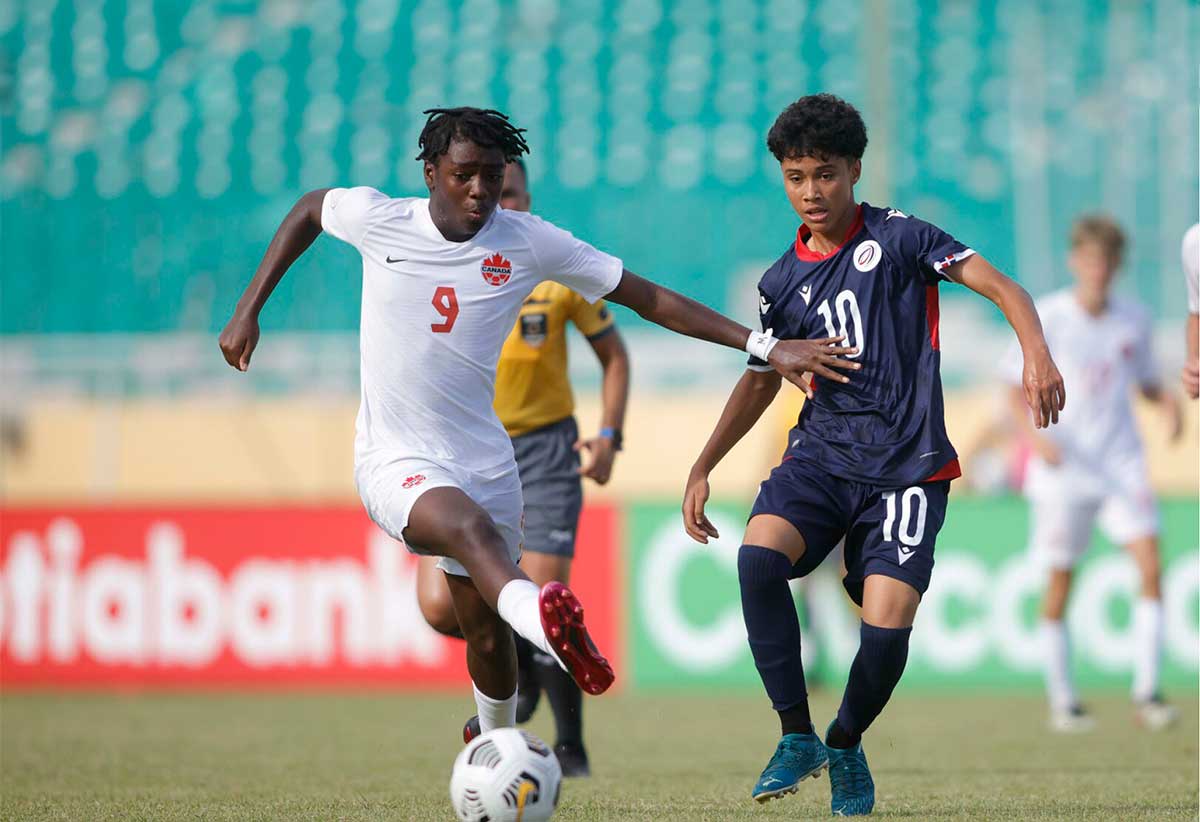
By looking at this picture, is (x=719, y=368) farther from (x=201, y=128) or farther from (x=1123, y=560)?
(x=201, y=128)

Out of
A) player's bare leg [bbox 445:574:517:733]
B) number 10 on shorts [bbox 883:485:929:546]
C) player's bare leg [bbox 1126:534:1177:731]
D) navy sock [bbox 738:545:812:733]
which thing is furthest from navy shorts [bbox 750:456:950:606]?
player's bare leg [bbox 1126:534:1177:731]

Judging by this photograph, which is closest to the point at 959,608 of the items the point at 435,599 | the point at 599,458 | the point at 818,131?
the point at 599,458

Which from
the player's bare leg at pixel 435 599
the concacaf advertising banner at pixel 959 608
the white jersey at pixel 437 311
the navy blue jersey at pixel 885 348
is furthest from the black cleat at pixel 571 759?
the concacaf advertising banner at pixel 959 608

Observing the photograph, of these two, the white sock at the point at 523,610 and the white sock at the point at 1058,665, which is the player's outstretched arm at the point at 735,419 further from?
the white sock at the point at 1058,665

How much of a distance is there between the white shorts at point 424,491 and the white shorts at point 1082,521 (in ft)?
16.2

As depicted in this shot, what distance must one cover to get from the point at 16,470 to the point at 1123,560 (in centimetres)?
1001

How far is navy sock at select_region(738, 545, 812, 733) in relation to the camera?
483 centimetres

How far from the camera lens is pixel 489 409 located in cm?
502

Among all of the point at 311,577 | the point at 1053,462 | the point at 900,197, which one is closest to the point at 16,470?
the point at 311,577

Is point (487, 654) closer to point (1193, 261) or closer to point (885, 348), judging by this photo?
point (885, 348)

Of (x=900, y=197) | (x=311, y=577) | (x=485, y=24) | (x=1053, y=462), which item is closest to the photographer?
(x=1053, y=462)

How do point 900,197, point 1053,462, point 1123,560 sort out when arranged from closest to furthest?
point 1053,462 < point 1123,560 < point 900,197

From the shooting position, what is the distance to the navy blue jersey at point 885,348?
486 cm

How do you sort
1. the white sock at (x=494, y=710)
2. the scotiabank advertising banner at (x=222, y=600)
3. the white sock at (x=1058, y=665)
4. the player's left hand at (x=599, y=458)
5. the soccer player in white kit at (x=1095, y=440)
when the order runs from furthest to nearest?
the scotiabank advertising banner at (x=222, y=600)
the soccer player in white kit at (x=1095, y=440)
the white sock at (x=1058, y=665)
the player's left hand at (x=599, y=458)
the white sock at (x=494, y=710)
